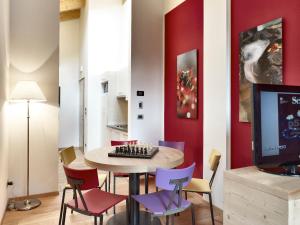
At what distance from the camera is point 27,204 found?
9.95 ft

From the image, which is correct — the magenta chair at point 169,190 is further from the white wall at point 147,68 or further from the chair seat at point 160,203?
the white wall at point 147,68

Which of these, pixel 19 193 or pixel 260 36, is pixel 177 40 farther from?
pixel 19 193

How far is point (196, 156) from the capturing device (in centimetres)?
348

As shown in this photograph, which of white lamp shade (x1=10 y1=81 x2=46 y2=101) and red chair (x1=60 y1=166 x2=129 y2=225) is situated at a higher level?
white lamp shade (x1=10 y1=81 x2=46 y2=101)

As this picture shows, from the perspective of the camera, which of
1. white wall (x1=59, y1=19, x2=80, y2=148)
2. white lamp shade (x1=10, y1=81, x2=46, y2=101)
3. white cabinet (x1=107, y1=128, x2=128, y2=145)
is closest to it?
white lamp shade (x1=10, y1=81, x2=46, y2=101)

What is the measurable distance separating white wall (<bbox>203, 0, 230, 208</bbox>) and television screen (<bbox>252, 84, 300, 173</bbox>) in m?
1.41

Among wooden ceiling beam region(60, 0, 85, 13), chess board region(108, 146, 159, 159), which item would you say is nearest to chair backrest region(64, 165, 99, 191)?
chess board region(108, 146, 159, 159)

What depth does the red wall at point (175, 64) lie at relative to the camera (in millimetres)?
3371

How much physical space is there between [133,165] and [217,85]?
1599 millimetres

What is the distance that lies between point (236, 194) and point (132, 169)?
83 centimetres

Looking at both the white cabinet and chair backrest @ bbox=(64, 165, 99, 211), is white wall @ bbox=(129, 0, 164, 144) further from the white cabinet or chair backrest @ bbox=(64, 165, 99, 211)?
chair backrest @ bbox=(64, 165, 99, 211)

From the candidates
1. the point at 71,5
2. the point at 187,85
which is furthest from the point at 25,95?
the point at 71,5

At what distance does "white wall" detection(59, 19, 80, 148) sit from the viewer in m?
7.21

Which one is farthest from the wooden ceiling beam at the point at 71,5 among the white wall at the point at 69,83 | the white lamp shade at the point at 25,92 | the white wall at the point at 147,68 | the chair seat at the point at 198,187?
the chair seat at the point at 198,187
